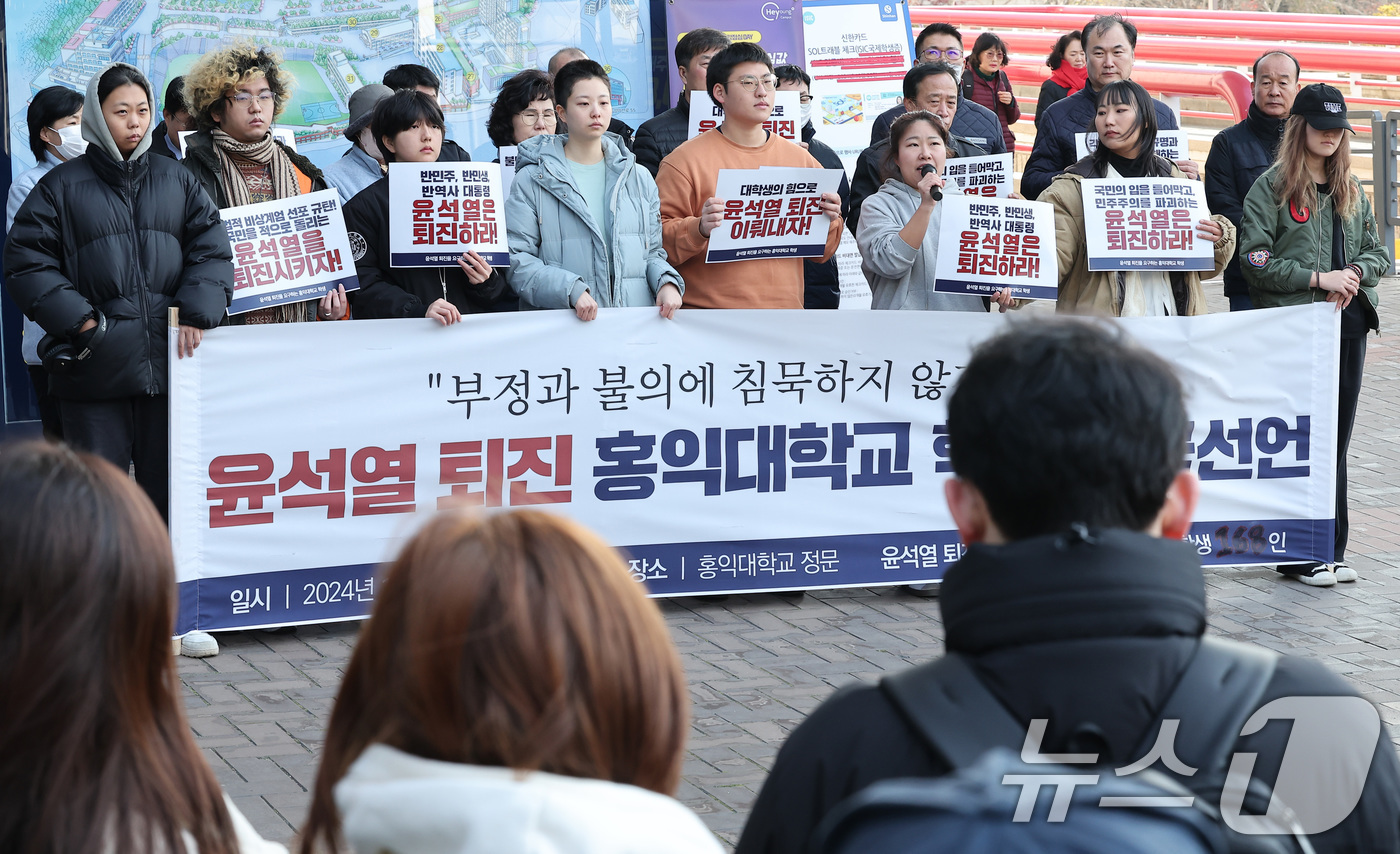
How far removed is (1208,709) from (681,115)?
7.40 metres

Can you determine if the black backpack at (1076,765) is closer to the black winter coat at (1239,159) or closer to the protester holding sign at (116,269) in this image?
the protester holding sign at (116,269)

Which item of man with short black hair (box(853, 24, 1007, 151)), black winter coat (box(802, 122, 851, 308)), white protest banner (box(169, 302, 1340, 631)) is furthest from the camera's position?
man with short black hair (box(853, 24, 1007, 151))

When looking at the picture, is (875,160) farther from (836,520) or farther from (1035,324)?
(1035,324)

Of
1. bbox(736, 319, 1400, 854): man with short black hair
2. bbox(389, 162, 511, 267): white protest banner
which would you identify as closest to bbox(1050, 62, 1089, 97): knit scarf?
bbox(389, 162, 511, 267): white protest banner

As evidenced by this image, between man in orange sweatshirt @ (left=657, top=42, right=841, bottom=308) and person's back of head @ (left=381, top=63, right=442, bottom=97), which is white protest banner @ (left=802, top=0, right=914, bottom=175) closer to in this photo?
person's back of head @ (left=381, top=63, right=442, bottom=97)

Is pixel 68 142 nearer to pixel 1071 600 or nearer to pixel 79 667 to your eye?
pixel 79 667

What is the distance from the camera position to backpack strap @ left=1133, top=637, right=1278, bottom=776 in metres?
1.60

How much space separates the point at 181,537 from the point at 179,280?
0.99 metres

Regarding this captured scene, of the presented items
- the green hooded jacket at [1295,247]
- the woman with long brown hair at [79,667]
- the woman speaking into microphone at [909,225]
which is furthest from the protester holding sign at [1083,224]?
the woman with long brown hair at [79,667]

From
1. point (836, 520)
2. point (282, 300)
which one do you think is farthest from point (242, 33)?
point (836, 520)

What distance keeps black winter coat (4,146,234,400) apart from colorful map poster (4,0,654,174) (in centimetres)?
337

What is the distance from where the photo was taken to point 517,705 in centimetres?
148

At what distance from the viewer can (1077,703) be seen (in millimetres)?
1630

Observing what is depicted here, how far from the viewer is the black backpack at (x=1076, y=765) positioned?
1.40 meters
